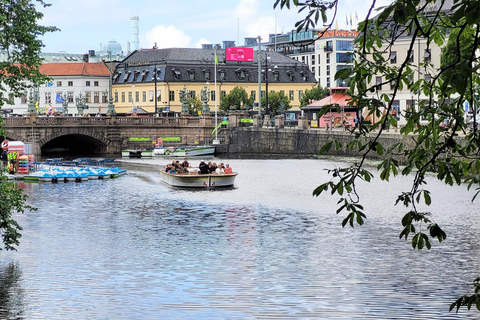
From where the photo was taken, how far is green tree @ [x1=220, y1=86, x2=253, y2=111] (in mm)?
133000

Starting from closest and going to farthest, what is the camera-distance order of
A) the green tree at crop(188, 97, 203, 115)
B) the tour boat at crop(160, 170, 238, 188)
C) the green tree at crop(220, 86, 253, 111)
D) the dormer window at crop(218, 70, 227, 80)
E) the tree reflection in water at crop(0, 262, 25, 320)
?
the tree reflection in water at crop(0, 262, 25, 320)
the tour boat at crop(160, 170, 238, 188)
the green tree at crop(188, 97, 203, 115)
the green tree at crop(220, 86, 253, 111)
the dormer window at crop(218, 70, 227, 80)

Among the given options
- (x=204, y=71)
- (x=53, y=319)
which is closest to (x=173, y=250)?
(x=53, y=319)

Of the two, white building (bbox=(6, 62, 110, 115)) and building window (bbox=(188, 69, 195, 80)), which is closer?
building window (bbox=(188, 69, 195, 80))

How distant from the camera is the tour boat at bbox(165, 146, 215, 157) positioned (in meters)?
97.8

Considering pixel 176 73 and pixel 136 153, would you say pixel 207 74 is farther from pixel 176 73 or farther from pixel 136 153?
pixel 136 153

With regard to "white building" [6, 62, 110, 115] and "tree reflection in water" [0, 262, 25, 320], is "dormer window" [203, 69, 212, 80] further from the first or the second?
"tree reflection in water" [0, 262, 25, 320]

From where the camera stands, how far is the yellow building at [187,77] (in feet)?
445

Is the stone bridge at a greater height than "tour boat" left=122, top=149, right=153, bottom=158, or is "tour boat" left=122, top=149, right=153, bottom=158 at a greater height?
the stone bridge

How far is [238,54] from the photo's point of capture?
450 feet

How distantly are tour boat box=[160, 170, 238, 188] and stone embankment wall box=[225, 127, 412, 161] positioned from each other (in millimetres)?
22931

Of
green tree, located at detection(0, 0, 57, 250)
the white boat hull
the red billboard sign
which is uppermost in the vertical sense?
the red billboard sign

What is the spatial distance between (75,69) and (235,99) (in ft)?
103

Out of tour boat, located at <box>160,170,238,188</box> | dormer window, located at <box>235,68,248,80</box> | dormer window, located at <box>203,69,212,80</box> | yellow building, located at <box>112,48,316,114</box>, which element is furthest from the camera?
dormer window, located at <box>235,68,248,80</box>

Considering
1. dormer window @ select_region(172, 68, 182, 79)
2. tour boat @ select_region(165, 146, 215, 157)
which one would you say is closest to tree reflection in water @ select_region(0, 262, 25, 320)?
tour boat @ select_region(165, 146, 215, 157)
